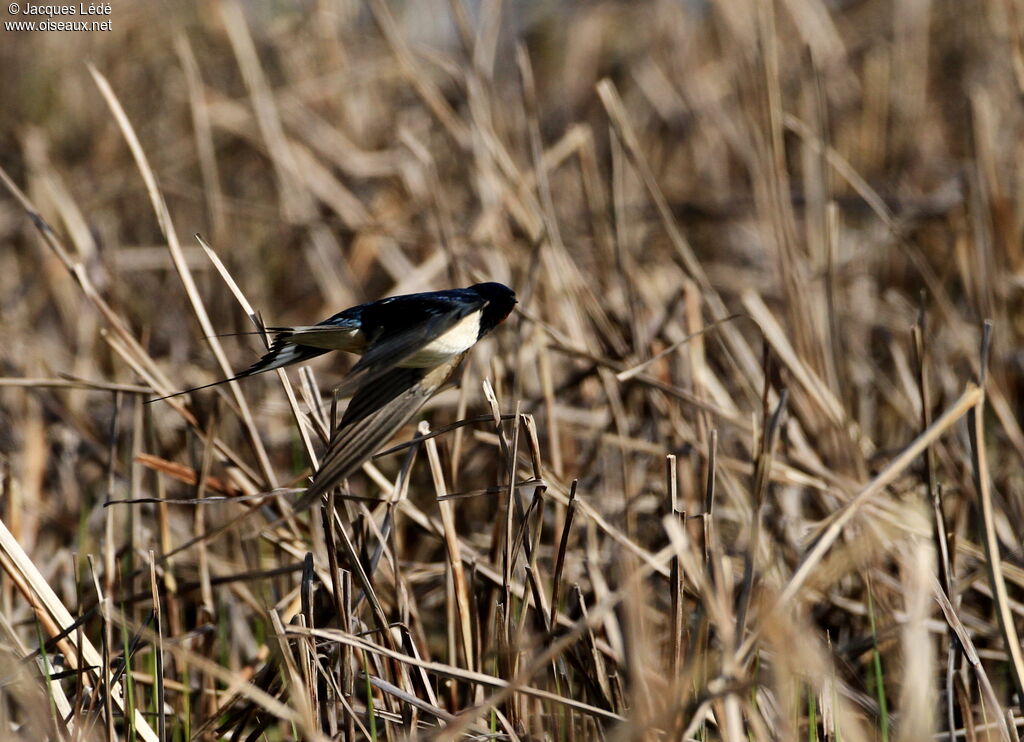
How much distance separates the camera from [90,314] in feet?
9.27

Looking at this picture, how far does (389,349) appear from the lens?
4.29 ft

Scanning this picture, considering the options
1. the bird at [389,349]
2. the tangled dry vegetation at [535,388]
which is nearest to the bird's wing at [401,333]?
the bird at [389,349]

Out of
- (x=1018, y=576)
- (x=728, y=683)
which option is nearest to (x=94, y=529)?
(x=728, y=683)

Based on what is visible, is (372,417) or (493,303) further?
(493,303)

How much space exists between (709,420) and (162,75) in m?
2.60

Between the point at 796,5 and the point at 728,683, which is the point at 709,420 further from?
the point at 796,5

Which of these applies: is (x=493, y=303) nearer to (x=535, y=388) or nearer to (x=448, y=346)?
(x=448, y=346)

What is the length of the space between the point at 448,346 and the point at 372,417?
0.18 meters

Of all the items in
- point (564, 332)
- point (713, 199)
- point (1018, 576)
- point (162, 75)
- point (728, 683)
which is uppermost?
point (162, 75)

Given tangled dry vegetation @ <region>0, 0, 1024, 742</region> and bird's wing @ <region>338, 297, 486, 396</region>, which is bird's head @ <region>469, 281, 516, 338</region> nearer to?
bird's wing @ <region>338, 297, 486, 396</region>

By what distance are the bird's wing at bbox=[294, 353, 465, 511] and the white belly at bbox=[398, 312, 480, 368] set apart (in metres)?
0.01

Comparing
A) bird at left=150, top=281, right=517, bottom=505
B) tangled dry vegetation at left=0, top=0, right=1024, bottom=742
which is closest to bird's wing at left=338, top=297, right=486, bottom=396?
bird at left=150, top=281, right=517, bottom=505

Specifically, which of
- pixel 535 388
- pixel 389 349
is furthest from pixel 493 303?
pixel 535 388

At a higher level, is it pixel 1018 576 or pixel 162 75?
pixel 162 75
